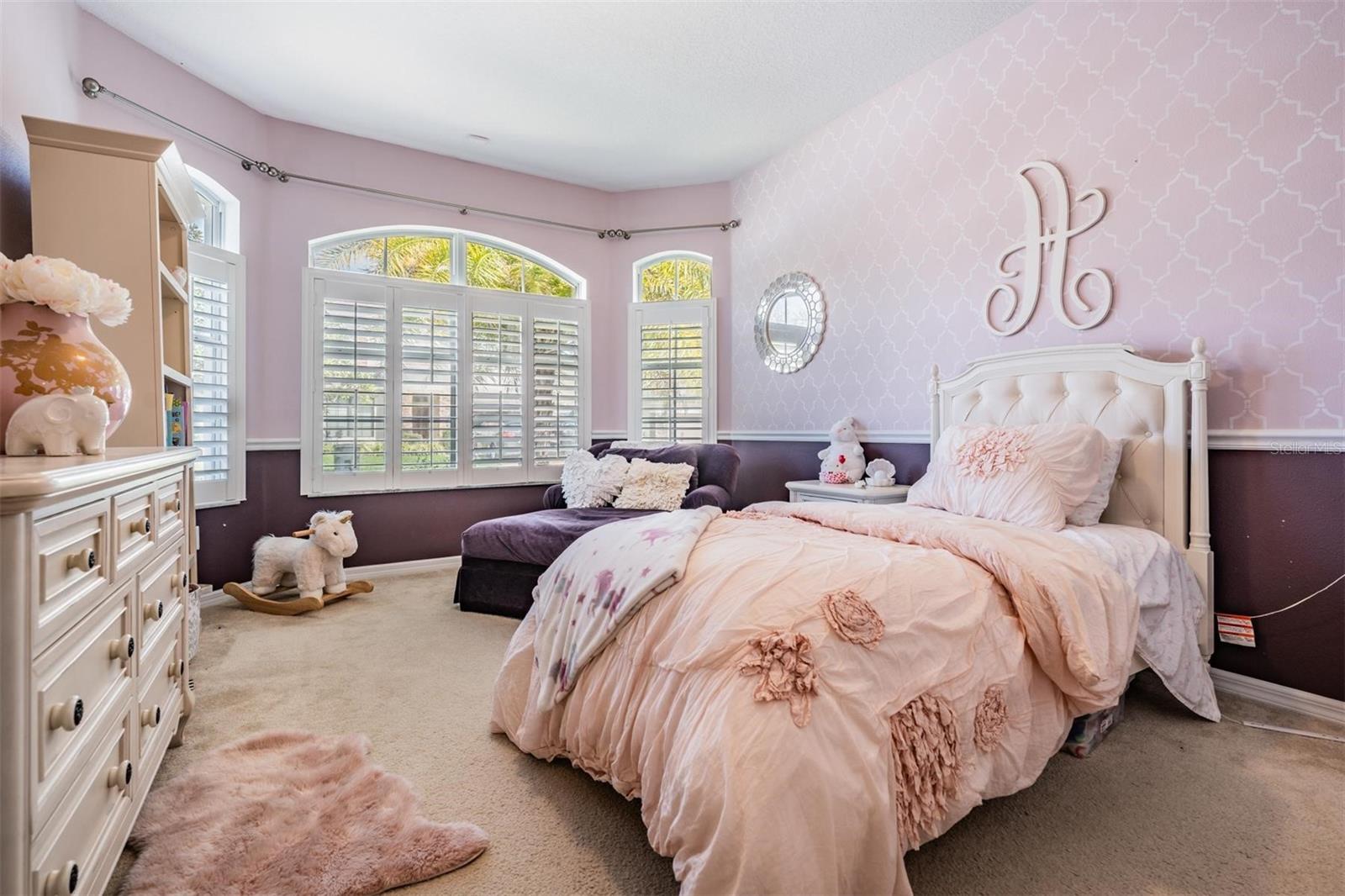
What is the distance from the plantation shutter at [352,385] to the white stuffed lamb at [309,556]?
1.75 ft

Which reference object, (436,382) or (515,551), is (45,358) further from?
(436,382)

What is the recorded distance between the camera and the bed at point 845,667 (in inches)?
42.9

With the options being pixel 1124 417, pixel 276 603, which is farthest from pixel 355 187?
pixel 1124 417

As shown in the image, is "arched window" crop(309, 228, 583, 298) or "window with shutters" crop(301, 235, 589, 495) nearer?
"window with shutters" crop(301, 235, 589, 495)

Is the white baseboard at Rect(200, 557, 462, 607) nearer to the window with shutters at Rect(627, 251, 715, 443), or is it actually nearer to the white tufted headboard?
the window with shutters at Rect(627, 251, 715, 443)

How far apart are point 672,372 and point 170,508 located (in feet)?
11.8

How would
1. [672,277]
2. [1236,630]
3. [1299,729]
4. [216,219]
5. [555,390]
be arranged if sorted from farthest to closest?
[672,277]
[555,390]
[216,219]
[1236,630]
[1299,729]

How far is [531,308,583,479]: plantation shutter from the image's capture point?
476 cm

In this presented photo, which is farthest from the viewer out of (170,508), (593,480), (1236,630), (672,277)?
(672,277)

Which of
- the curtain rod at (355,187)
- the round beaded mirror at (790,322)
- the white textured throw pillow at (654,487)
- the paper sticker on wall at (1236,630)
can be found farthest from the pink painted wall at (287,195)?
the paper sticker on wall at (1236,630)

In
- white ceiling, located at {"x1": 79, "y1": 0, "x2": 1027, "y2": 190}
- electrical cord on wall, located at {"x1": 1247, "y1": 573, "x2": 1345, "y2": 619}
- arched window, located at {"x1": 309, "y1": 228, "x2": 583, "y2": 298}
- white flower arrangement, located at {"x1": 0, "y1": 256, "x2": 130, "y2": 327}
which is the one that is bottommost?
electrical cord on wall, located at {"x1": 1247, "y1": 573, "x2": 1345, "y2": 619}

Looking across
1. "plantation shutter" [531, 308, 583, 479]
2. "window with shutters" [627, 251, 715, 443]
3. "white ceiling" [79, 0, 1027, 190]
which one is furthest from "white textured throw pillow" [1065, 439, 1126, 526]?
"plantation shutter" [531, 308, 583, 479]

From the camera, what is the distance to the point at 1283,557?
2229 millimetres

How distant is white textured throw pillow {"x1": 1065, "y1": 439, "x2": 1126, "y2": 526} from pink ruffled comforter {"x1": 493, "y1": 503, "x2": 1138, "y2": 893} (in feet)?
2.03
